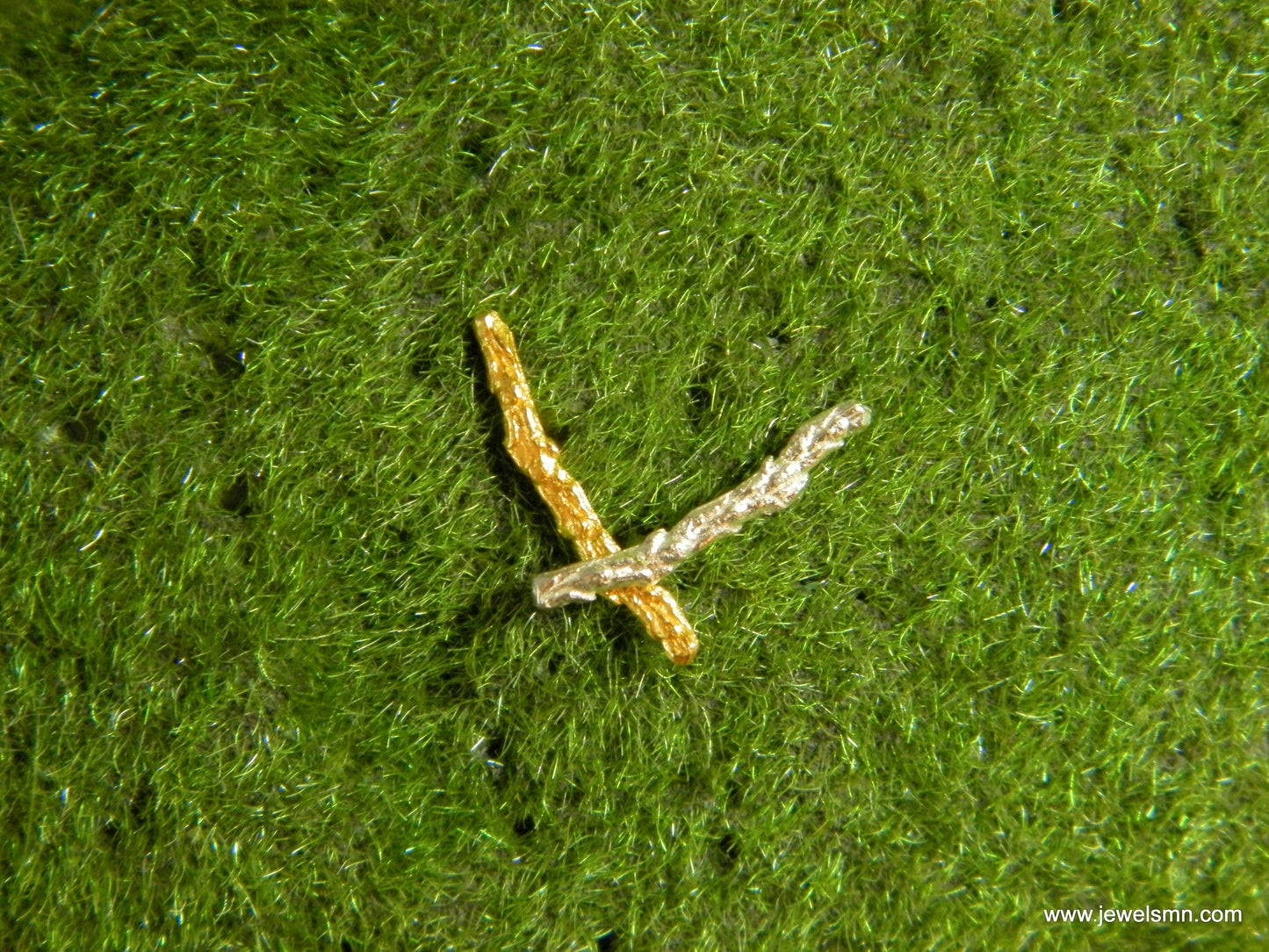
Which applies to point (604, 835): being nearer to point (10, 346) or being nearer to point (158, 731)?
point (158, 731)

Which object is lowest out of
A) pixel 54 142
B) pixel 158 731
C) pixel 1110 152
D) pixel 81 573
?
pixel 158 731

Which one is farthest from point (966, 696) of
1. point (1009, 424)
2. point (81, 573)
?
point (81, 573)

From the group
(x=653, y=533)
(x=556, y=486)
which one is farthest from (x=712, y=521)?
(x=556, y=486)

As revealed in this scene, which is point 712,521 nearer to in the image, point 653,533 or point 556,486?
point 653,533
